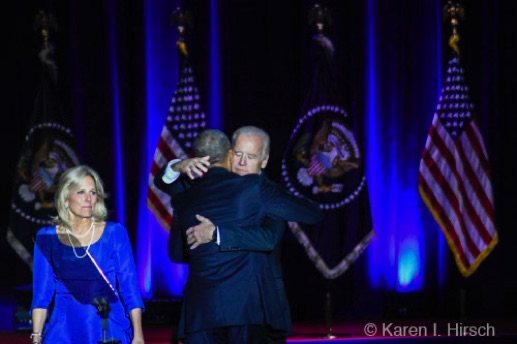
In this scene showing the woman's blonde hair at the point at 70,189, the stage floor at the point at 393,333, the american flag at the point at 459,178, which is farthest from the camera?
the american flag at the point at 459,178

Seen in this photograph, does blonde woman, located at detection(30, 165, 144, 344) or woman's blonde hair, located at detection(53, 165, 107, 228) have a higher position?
woman's blonde hair, located at detection(53, 165, 107, 228)

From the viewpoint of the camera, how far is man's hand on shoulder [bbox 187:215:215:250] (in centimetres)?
369

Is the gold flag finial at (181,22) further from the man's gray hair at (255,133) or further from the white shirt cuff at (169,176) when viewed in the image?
the man's gray hair at (255,133)

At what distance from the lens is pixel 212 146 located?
3.85m

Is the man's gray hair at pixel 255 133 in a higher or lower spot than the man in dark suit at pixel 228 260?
higher

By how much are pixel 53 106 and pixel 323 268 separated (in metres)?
2.80

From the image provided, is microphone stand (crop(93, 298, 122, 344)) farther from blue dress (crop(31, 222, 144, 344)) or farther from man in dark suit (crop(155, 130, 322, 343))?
man in dark suit (crop(155, 130, 322, 343))

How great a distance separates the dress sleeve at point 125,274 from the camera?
4.04 metres

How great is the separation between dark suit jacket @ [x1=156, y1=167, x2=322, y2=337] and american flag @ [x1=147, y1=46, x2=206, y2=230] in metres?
3.72

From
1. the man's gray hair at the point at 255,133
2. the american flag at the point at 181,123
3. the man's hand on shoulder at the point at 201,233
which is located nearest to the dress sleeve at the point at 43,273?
the man's hand on shoulder at the point at 201,233

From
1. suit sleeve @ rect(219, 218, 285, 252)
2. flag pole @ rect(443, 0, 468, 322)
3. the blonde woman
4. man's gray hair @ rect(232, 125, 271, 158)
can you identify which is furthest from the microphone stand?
flag pole @ rect(443, 0, 468, 322)

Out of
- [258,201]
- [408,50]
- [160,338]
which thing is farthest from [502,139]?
[258,201]

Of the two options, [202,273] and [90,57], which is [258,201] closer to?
[202,273]

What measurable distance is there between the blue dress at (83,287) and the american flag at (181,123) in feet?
11.2
